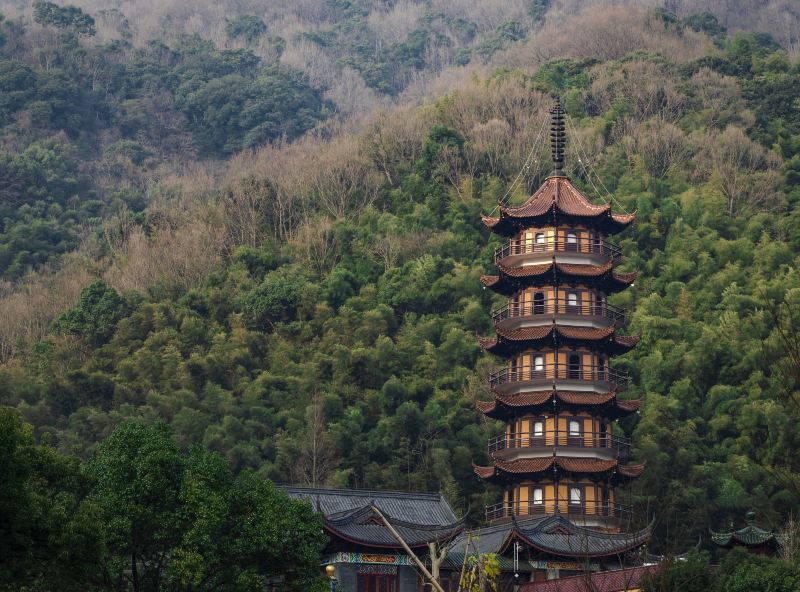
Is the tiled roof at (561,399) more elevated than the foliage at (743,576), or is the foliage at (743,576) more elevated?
the tiled roof at (561,399)

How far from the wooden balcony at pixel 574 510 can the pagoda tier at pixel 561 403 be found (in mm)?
3480

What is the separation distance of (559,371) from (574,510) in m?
5.50

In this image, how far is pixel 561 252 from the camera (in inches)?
2157

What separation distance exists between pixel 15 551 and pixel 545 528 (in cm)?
2526

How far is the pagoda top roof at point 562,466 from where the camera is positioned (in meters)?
50.7

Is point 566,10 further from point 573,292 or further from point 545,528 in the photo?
point 545,528

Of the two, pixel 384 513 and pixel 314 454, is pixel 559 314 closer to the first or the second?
pixel 314 454

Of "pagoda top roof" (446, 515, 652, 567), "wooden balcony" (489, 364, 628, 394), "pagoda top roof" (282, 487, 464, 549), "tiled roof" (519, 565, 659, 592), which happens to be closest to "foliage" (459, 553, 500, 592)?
"tiled roof" (519, 565, 659, 592)

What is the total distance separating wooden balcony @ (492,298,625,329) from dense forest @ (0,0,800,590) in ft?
20.6

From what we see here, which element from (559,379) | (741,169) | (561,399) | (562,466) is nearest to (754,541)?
(562,466)

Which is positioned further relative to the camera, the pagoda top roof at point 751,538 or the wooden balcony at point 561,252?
the wooden balcony at point 561,252

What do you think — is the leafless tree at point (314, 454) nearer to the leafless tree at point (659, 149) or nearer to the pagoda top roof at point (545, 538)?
the pagoda top roof at point (545, 538)

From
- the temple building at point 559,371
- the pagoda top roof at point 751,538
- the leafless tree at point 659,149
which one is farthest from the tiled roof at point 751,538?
the leafless tree at point 659,149

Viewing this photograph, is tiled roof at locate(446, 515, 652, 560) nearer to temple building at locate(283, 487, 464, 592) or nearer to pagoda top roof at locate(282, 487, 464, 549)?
pagoda top roof at locate(282, 487, 464, 549)
